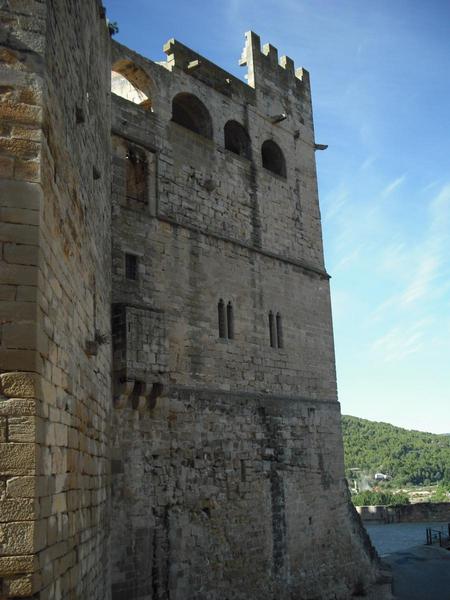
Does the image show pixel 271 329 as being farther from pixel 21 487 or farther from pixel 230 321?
pixel 21 487

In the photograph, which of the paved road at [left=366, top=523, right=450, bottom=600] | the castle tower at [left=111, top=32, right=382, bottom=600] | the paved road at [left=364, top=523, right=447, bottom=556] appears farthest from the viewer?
the paved road at [left=364, top=523, right=447, bottom=556]

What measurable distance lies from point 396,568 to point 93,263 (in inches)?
538

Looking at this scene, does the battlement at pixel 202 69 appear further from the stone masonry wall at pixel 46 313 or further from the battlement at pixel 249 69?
the stone masonry wall at pixel 46 313

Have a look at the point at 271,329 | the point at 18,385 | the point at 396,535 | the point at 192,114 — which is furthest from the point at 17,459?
the point at 396,535

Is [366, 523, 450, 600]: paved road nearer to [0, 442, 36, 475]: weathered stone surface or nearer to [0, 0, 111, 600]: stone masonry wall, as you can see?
[0, 0, 111, 600]: stone masonry wall

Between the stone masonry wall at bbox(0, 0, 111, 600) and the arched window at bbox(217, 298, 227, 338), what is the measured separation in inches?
207

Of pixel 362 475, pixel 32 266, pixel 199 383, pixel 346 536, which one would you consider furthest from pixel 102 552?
pixel 362 475

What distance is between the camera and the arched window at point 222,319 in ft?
39.0

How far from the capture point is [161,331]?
32.7 feet

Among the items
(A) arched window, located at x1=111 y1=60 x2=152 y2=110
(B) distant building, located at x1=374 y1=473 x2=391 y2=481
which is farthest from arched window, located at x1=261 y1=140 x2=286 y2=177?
(B) distant building, located at x1=374 y1=473 x2=391 y2=481

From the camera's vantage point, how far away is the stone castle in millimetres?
4281

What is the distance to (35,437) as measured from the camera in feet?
13.0

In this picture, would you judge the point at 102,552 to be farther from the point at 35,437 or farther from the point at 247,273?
the point at 247,273

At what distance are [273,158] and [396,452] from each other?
78552mm
